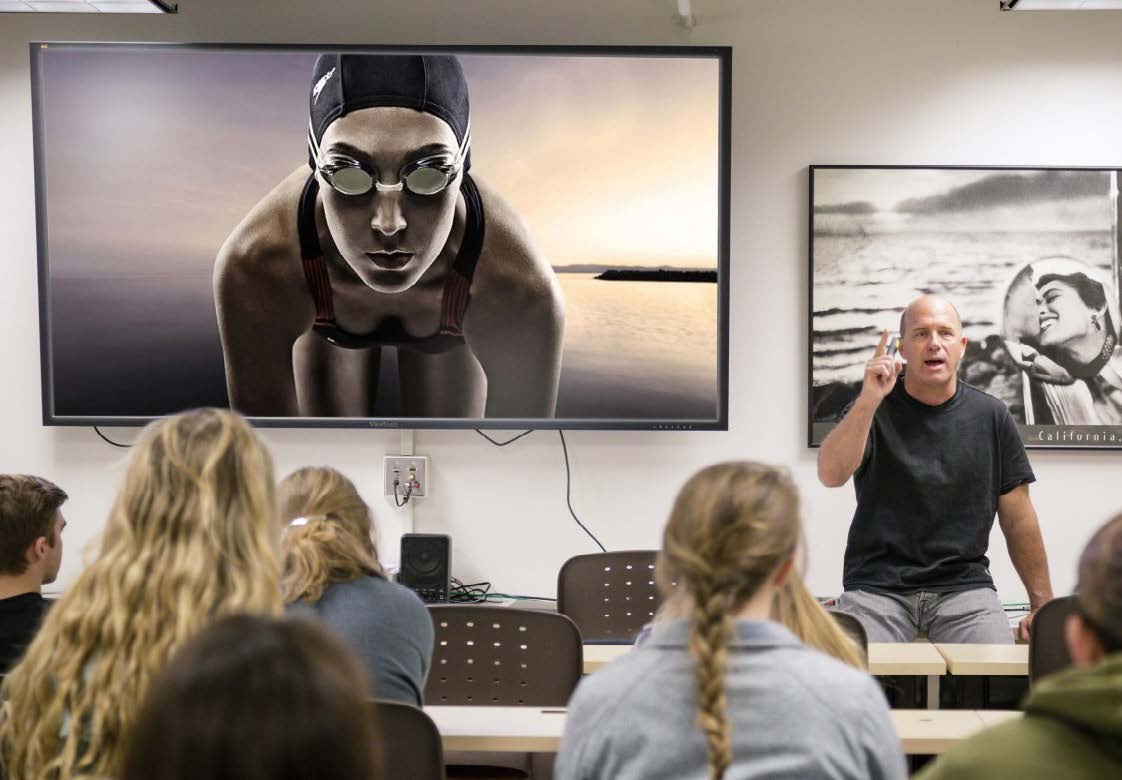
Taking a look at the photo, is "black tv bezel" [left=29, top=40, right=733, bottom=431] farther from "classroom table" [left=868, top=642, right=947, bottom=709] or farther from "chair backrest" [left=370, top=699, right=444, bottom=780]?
"chair backrest" [left=370, top=699, right=444, bottom=780]

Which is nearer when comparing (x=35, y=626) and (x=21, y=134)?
(x=35, y=626)

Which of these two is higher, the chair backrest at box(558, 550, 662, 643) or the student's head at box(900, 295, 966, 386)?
the student's head at box(900, 295, 966, 386)

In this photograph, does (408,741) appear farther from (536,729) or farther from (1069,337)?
(1069,337)

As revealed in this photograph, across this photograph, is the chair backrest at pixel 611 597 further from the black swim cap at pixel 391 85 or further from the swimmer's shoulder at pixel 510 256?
the black swim cap at pixel 391 85

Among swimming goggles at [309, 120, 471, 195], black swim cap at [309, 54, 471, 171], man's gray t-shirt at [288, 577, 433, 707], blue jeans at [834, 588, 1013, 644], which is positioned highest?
black swim cap at [309, 54, 471, 171]

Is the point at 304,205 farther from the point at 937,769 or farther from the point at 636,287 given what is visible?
the point at 937,769

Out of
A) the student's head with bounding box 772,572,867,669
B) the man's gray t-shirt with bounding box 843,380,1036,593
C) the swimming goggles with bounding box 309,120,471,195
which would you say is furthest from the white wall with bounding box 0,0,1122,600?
the student's head with bounding box 772,572,867,669

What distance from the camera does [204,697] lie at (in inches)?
32.0

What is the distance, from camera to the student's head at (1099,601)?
1.17m

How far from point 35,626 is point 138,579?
2.94 feet

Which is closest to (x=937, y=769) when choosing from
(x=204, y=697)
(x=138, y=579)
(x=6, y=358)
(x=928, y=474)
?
(x=204, y=697)

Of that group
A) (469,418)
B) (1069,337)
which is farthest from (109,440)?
(1069,337)

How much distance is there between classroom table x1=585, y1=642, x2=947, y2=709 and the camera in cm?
256

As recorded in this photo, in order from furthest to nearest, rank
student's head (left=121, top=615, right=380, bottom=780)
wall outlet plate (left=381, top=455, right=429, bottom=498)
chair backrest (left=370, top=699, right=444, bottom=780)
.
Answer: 1. wall outlet plate (left=381, top=455, right=429, bottom=498)
2. chair backrest (left=370, top=699, right=444, bottom=780)
3. student's head (left=121, top=615, right=380, bottom=780)
